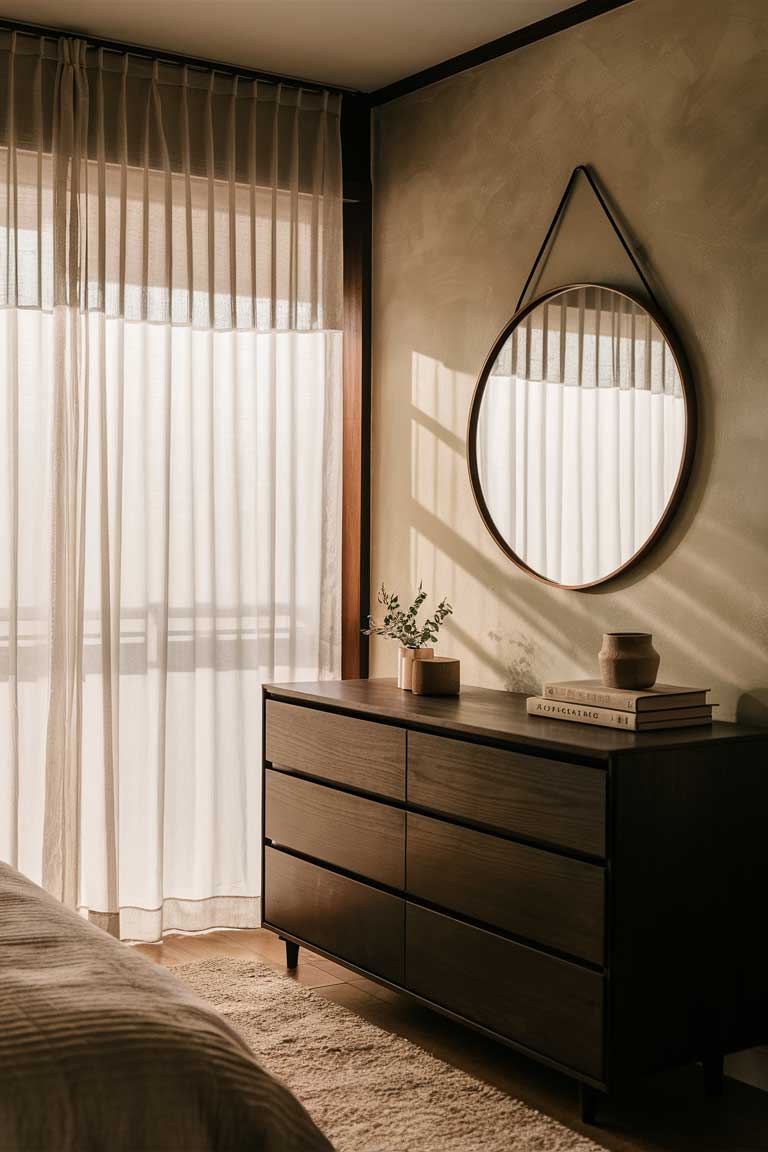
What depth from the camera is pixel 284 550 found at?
389 cm

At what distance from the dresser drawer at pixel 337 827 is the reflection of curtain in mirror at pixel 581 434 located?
79cm

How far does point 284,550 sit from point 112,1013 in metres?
2.52

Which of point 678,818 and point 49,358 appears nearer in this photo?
point 678,818

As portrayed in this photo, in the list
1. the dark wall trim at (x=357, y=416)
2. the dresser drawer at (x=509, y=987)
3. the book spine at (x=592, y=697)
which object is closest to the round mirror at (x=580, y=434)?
the book spine at (x=592, y=697)

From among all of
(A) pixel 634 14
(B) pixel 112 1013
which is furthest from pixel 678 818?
(A) pixel 634 14

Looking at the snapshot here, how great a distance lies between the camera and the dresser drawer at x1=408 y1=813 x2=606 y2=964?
2.48 m

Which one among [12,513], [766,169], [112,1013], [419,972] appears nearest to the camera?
[112,1013]

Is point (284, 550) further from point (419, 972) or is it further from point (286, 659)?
point (419, 972)

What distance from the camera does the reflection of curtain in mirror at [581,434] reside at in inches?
117

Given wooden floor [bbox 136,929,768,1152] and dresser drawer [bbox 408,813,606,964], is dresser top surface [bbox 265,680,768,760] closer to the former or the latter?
dresser drawer [bbox 408,813,606,964]

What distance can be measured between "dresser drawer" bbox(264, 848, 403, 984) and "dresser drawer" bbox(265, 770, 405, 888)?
0.05 m

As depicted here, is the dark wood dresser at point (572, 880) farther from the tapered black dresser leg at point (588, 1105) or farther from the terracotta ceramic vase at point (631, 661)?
the terracotta ceramic vase at point (631, 661)

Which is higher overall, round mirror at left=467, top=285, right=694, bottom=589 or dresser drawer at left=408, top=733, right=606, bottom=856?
round mirror at left=467, top=285, right=694, bottom=589

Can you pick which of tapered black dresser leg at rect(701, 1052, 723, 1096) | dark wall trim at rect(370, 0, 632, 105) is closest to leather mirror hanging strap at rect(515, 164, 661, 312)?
dark wall trim at rect(370, 0, 632, 105)
